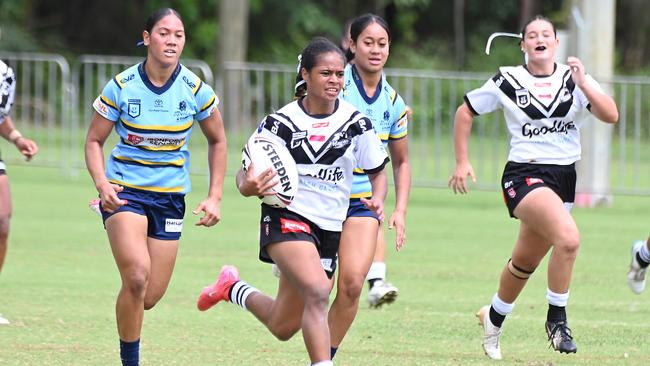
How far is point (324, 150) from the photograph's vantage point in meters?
7.48

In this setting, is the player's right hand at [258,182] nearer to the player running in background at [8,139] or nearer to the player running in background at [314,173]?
the player running in background at [314,173]

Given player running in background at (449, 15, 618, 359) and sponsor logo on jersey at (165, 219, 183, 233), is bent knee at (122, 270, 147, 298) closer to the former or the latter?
sponsor logo on jersey at (165, 219, 183, 233)

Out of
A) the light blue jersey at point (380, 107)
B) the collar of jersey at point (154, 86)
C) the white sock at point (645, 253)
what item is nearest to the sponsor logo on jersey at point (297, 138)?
the collar of jersey at point (154, 86)

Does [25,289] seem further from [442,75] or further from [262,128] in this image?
[442,75]

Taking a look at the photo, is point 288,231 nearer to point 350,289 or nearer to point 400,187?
point 350,289

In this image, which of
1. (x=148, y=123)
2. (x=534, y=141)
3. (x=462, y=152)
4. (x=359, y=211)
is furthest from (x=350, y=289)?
(x=534, y=141)

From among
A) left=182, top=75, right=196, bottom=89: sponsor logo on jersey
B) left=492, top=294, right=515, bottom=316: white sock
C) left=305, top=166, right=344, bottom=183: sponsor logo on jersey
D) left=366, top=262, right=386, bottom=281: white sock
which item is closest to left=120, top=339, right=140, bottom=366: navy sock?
left=305, top=166, right=344, bottom=183: sponsor logo on jersey

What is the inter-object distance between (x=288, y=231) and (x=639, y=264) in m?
3.88

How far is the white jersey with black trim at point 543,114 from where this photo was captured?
888 cm

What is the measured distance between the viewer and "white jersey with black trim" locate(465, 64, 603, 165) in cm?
888

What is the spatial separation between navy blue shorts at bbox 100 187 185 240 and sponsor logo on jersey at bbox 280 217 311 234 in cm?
85

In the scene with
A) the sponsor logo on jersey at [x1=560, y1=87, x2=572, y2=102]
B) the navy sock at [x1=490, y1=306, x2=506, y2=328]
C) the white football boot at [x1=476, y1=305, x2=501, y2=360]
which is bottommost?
the white football boot at [x1=476, y1=305, x2=501, y2=360]

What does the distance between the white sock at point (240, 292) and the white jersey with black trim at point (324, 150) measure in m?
1.02

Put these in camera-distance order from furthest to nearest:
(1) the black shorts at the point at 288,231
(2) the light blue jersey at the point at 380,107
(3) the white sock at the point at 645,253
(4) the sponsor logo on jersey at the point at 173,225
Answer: (3) the white sock at the point at 645,253 < (2) the light blue jersey at the point at 380,107 < (4) the sponsor logo on jersey at the point at 173,225 < (1) the black shorts at the point at 288,231
